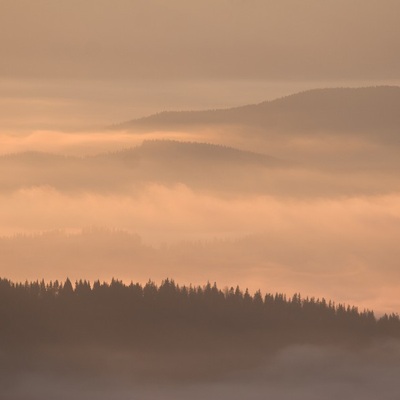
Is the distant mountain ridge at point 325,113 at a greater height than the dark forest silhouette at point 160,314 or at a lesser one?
greater

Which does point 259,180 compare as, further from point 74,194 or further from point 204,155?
point 74,194

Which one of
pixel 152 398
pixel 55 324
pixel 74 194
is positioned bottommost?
pixel 152 398

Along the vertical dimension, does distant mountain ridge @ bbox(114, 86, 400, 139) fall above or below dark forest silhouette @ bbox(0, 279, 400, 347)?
above

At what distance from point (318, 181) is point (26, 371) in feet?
42.0

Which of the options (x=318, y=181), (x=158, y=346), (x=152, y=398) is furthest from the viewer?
(x=318, y=181)

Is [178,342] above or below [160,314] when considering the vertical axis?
below

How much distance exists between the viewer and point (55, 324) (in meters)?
40.1

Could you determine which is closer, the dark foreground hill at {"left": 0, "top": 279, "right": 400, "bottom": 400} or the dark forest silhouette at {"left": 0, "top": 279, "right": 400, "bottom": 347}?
the dark foreground hill at {"left": 0, "top": 279, "right": 400, "bottom": 400}

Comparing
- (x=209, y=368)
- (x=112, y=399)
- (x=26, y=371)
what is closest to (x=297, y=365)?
(x=209, y=368)

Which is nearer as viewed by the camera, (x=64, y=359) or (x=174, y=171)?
(x=64, y=359)

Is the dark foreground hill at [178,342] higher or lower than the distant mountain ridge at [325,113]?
lower

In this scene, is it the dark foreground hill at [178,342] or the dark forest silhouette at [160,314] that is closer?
the dark foreground hill at [178,342]

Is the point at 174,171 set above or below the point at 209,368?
above

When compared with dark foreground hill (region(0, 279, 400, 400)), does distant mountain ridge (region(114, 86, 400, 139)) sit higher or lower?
higher
